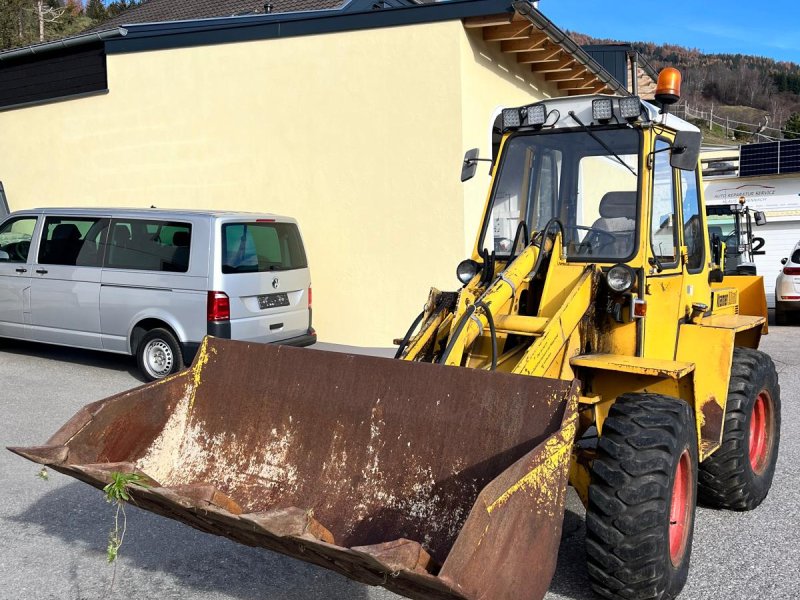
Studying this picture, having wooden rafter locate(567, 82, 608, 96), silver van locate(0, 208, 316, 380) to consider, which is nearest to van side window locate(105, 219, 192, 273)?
silver van locate(0, 208, 316, 380)

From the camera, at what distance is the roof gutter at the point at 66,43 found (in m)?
13.0

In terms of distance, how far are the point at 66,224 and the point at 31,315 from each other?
1.21 metres

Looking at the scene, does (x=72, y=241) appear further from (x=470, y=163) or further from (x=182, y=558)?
(x=182, y=558)

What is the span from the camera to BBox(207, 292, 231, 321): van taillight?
28.4 feet

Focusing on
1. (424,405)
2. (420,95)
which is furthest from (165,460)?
(420,95)

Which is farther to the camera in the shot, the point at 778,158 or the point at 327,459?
the point at 778,158

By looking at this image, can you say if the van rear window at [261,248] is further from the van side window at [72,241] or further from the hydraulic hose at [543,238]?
the hydraulic hose at [543,238]

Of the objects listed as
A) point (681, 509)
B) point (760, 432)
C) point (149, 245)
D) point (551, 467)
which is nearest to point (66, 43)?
point (149, 245)

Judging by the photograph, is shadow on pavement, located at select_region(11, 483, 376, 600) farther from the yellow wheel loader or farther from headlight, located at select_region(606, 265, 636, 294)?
headlight, located at select_region(606, 265, 636, 294)

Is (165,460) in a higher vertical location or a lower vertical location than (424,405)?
lower

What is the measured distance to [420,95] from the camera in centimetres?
1088

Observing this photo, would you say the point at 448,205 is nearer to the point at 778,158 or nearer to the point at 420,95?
the point at 420,95

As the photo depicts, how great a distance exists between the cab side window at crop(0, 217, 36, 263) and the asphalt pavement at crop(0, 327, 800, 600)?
4.74m

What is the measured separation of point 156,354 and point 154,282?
0.81m
